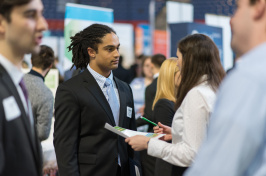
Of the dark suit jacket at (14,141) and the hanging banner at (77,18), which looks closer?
the dark suit jacket at (14,141)

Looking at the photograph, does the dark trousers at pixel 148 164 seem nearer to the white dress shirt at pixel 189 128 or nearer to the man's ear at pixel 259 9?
the white dress shirt at pixel 189 128

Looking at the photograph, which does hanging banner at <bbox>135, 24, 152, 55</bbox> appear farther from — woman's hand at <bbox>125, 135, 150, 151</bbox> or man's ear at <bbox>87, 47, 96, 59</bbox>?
woman's hand at <bbox>125, 135, 150, 151</bbox>

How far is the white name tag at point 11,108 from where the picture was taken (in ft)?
3.78

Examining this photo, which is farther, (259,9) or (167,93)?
(167,93)

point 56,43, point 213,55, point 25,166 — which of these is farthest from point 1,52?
point 56,43

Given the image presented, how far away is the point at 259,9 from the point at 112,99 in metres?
1.75

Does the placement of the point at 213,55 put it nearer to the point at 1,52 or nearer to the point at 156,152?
the point at 156,152

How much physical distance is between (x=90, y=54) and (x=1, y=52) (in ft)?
5.00

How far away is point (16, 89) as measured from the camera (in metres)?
1.21

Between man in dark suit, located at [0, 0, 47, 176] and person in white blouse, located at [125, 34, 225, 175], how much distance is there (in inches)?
31.5

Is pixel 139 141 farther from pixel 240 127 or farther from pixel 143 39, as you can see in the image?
pixel 143 39

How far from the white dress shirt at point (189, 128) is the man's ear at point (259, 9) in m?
0.97

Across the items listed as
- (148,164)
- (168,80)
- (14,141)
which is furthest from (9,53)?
(148,164)

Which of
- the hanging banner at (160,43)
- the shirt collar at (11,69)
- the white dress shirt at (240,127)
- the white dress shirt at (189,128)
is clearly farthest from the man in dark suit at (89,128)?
the hanging banner at (160,43)
